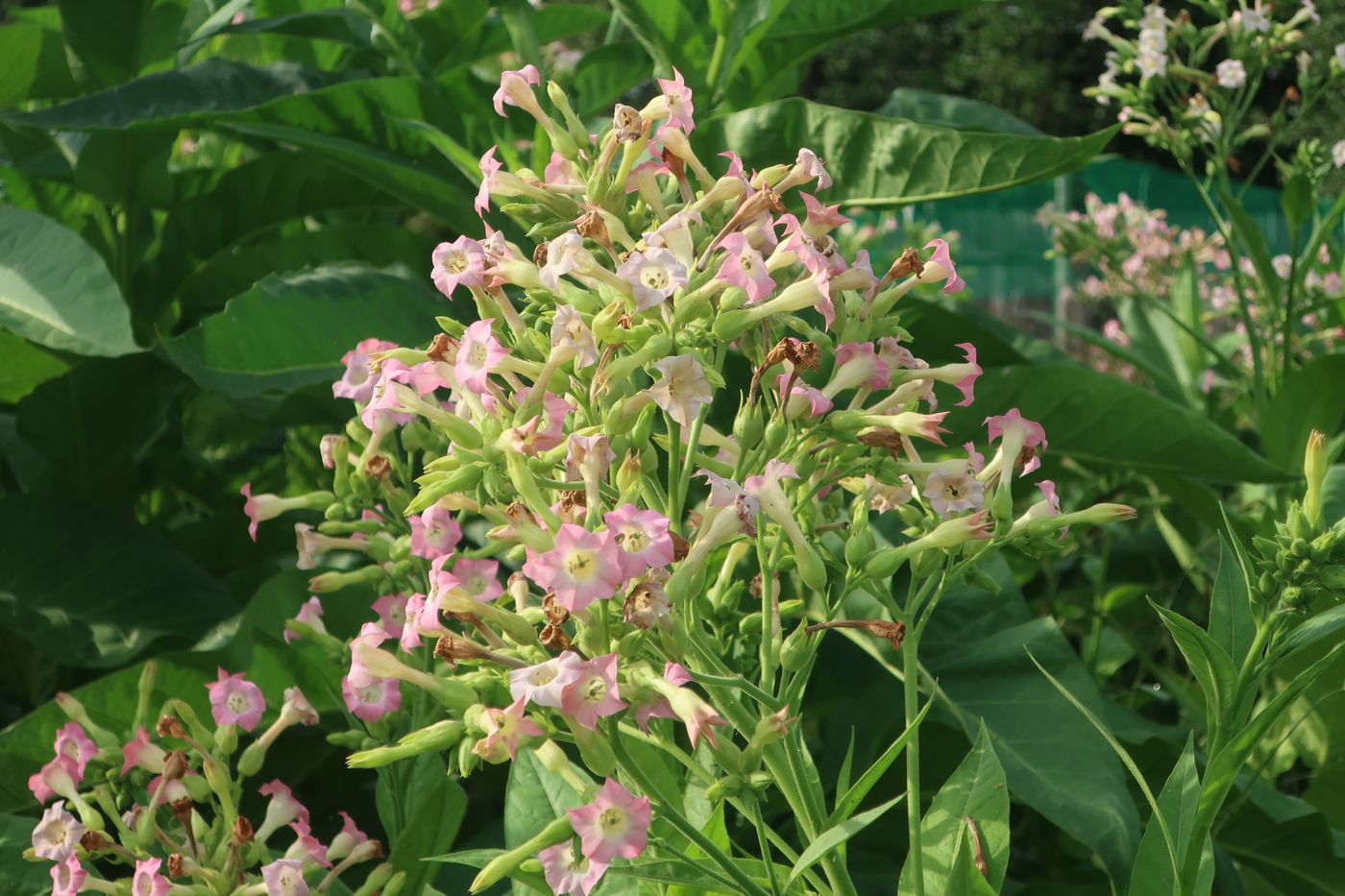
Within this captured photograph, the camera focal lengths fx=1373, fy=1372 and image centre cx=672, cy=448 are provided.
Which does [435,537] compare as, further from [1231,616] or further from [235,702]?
[1231,616]

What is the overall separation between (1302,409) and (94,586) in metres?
1.29

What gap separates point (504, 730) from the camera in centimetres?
63

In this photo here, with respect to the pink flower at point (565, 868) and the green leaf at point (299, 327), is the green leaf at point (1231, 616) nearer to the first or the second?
the pink flower at point (565, 868)

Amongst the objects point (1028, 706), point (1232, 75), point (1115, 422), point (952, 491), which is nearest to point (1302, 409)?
point (1115, 422)

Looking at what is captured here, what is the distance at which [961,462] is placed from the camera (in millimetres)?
735

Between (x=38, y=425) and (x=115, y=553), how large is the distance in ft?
0.64

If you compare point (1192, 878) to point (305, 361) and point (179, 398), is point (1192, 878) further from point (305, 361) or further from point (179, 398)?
point (179, 398)

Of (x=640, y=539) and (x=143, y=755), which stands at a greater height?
(x=640, y=539)

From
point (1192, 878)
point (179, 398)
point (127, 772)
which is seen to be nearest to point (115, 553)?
point (179, 398)

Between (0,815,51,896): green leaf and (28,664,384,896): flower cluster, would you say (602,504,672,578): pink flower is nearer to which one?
(28,664,384,896): flower cluster

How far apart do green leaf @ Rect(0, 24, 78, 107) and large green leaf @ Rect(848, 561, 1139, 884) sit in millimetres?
1036

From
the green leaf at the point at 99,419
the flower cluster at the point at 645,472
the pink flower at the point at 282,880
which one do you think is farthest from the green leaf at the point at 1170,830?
the green leaf at the point at 99,419

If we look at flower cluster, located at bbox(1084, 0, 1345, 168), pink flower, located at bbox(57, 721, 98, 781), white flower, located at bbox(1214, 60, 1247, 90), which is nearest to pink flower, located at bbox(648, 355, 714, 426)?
pink flower, located at bbox(57, 721, 98, 781)

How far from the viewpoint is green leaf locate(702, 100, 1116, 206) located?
46.1 inches
